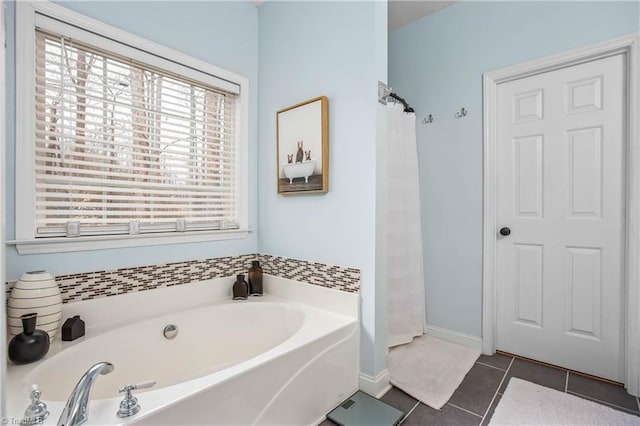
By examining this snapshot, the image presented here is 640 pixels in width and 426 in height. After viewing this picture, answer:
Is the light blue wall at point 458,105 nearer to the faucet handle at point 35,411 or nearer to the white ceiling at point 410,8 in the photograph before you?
the white ceiling at point 410,8

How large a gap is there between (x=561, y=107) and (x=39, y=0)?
300 cm

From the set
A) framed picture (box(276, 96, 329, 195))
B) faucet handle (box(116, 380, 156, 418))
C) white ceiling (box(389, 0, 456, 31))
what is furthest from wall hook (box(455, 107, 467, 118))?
faucet handle (box(116, 380, 156, 418))

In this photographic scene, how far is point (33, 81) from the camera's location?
1.48 meters

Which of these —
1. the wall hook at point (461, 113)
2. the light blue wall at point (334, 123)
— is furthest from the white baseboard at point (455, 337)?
the wall hook at point (461, 113)

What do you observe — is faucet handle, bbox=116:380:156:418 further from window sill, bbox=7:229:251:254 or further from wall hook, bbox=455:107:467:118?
wall hook, bbox=455:107:467:118

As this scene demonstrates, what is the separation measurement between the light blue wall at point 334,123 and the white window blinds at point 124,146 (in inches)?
14.9

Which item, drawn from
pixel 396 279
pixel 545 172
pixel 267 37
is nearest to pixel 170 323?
pixel 396 279

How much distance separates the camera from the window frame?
145 cm

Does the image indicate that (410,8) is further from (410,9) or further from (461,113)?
(461,113)

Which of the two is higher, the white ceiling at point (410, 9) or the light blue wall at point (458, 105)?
the white ceiling at point (410, 9)

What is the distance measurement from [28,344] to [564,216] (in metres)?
2.95

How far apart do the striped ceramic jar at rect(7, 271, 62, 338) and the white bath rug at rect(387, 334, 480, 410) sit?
5.93ft

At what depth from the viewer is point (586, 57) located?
1976 millimetres

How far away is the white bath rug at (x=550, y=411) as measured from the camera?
5.16ft
